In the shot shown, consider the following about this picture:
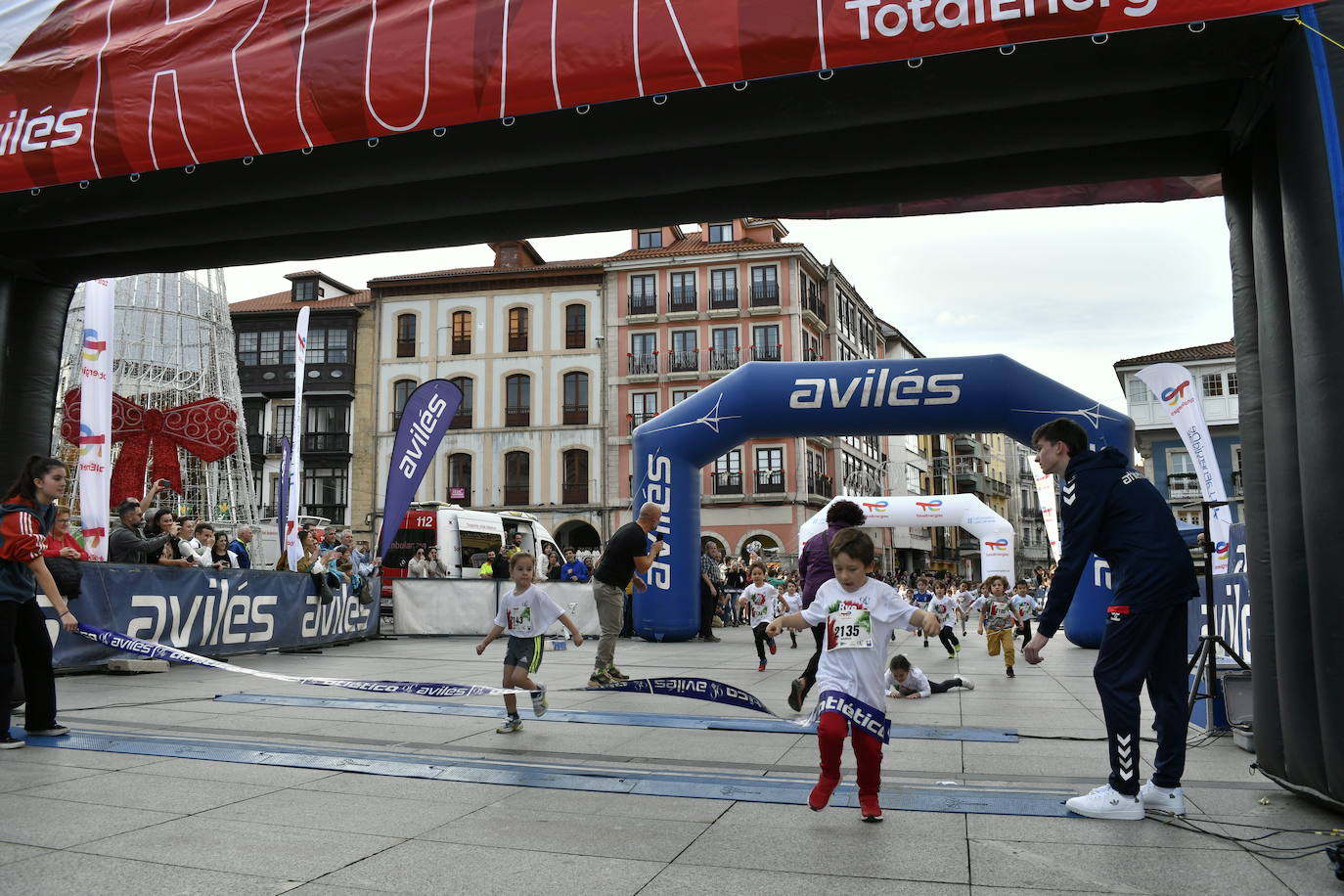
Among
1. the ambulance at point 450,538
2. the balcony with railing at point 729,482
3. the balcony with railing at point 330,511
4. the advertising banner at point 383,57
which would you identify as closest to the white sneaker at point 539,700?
the advertising banner at point 383,57

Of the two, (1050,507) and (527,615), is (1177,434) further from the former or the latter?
(527,615)

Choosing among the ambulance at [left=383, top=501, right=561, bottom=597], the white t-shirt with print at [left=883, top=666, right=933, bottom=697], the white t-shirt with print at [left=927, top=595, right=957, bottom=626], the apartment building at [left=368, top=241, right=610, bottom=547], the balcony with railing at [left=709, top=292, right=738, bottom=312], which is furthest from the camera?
the balcony with railing at [left=709, top=292, right=738, bottom=312]

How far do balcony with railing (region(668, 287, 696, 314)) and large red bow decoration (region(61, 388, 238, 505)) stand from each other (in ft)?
83.0

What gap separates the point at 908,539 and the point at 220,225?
181 feet

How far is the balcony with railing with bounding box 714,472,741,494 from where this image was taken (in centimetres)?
4362

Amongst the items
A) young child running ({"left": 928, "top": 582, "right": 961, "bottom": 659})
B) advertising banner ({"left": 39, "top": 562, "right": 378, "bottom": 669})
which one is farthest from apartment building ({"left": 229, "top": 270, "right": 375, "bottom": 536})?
young child running ({"left": 928, "top": 582, "right": 961, "bottom": 659})

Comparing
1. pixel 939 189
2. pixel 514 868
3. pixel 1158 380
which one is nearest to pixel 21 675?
pixel 514 868

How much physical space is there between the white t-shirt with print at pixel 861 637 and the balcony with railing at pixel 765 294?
135 ft

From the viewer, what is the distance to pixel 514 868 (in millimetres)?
3514

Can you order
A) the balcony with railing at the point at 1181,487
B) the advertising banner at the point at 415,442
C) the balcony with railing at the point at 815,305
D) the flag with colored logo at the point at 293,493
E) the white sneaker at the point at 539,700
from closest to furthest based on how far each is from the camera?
1. the white sneaker at the point at 539,700
2. the flag with colored logo at the point at 293,493
3. the advertising banner at the point at 415,442
4. the balcony with railing at the point at 1181,487
5. the balcony with railing at the point at 815,305

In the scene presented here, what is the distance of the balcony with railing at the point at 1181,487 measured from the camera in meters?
42.2

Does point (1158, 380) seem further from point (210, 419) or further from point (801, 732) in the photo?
point (210, 419)

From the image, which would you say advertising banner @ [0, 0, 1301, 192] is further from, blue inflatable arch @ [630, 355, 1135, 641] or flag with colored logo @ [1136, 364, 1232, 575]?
flag with colored logo @ [1136, 364, 1232, 575]

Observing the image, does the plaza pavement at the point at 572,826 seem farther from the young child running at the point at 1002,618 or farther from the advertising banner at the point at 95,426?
the advertising banner at the point at 95,426
